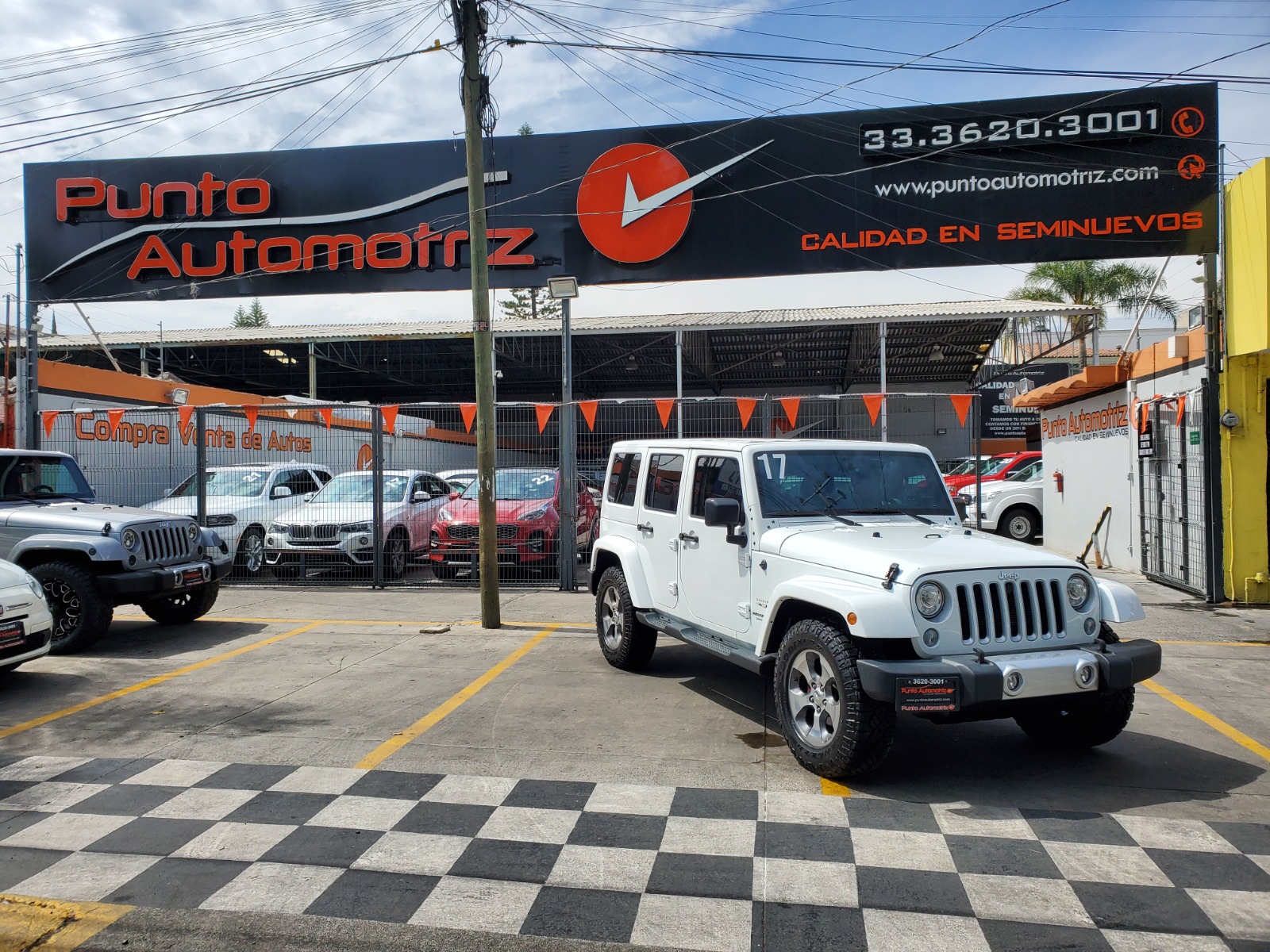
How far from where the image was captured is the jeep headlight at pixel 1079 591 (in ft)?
16.1

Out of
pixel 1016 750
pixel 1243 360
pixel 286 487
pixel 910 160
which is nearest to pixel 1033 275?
pixel 910 160

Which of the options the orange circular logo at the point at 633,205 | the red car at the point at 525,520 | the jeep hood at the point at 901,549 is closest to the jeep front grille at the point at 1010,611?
the jeep hood at the point at 901,549

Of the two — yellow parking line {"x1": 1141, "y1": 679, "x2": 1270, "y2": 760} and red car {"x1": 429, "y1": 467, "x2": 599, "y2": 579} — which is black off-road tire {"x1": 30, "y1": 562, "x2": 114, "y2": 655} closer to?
red car {"x1": 429, "y1": 467, "x2": 599, "y2": 579}

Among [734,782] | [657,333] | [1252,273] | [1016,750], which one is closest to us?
[734,782]

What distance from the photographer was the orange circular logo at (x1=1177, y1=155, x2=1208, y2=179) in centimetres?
1562

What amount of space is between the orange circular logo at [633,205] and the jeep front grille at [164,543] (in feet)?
32.7

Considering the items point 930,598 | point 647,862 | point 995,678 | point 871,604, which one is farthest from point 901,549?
point 647,862

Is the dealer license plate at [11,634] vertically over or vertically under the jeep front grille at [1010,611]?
under

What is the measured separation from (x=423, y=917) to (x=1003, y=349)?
3956cm

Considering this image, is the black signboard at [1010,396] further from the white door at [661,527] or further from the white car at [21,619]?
the white car at [21,619]

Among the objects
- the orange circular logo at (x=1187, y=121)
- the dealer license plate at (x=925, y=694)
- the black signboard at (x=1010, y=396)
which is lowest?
the dealer license plate at (x=925, y=694)

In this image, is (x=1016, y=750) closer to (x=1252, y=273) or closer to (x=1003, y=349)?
(x=1252, y=273)

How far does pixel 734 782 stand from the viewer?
4926mm

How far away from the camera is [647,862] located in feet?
12.9
